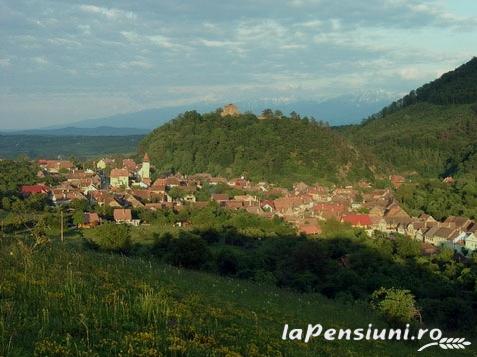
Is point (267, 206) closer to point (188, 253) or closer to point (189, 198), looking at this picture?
point (189, 198)

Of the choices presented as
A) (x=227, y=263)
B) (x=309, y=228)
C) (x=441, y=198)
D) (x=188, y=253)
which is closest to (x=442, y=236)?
(x=309, y=228)

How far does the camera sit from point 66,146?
498ft

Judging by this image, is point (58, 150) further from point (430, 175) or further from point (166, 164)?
point (430, 175)

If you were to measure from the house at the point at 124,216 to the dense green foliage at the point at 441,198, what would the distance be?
23199 mm

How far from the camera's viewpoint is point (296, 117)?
256ft

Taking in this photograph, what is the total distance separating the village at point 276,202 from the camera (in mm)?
38625

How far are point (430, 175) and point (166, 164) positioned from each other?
35.0m

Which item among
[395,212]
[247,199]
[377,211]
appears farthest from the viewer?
[247,199]

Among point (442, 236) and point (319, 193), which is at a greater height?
point (319, 193)

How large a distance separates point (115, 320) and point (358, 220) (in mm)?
36120

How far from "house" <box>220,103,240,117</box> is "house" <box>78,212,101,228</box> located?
45.5m

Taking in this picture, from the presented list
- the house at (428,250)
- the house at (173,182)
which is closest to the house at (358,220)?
the house at (428,250)

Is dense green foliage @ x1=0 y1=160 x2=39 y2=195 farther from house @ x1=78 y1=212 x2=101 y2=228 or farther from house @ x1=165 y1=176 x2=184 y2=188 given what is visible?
house @ x1=165 y1=176 x2=184 y2=188

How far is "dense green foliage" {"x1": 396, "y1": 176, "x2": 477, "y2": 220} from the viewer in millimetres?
45000
